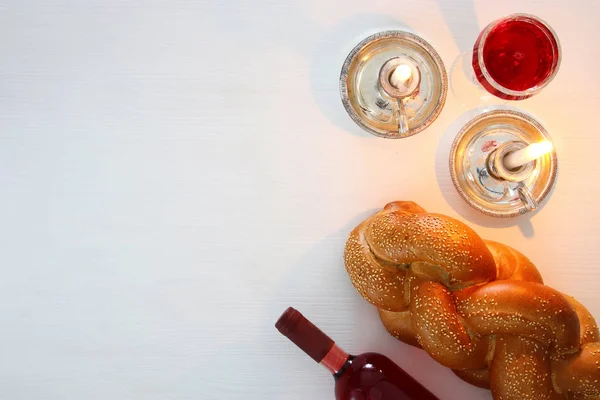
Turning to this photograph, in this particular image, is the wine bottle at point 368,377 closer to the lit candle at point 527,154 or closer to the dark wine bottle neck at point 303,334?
the dark wine bottle neck at point 303,334

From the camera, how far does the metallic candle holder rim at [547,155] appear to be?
83 cm

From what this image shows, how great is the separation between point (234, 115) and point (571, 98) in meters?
0.54

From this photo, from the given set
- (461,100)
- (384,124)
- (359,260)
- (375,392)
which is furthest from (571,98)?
(375,392)

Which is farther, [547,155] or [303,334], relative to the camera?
[547,155]

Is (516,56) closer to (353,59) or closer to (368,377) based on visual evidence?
(353,59)

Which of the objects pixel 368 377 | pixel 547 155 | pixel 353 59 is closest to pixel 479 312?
pixel 368 377

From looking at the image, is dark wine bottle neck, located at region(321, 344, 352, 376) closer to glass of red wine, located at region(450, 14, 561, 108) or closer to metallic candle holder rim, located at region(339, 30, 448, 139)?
metallic candle holder rim, located at region(339, 30, 448, 139)

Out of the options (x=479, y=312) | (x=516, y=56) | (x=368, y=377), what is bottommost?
(x=368, y=377)

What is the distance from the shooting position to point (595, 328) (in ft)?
2.37

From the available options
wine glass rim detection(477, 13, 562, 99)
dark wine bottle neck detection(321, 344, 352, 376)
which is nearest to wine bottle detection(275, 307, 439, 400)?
dark wine bottle neck detection(321, 344, 352, 376)

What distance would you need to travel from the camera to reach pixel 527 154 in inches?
28.1

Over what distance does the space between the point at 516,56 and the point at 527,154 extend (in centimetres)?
16

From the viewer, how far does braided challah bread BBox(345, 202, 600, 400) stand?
26.4 inches

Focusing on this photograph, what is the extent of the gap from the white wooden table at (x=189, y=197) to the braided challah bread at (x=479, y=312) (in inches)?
5.3
